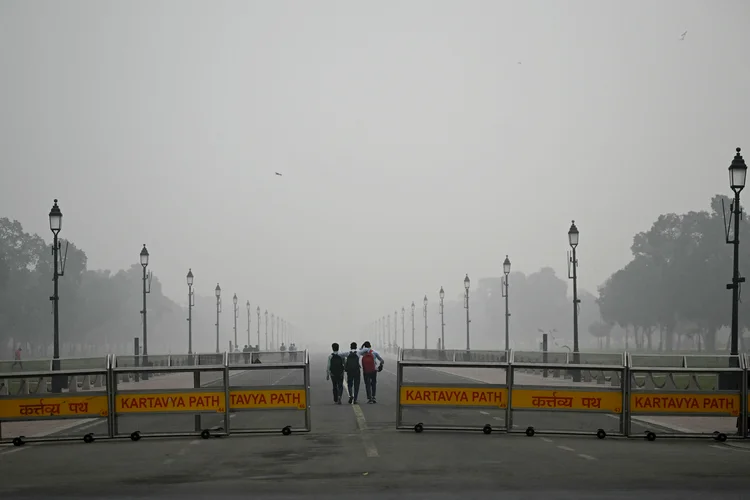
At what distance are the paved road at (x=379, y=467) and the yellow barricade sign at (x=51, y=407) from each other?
2.15 ft

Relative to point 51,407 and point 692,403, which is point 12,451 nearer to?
point 51,407

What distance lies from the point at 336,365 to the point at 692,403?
496 inches

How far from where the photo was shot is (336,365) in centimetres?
3148

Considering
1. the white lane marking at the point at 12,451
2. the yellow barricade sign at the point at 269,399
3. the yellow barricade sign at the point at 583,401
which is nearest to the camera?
the white lane marking at the point at 12,451

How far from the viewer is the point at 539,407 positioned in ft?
70.3

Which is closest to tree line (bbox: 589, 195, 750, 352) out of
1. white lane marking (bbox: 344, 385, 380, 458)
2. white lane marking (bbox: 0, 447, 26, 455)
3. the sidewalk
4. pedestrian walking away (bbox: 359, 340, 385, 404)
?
pedestrian walking away (bbox: 359, 340, 385, 404)

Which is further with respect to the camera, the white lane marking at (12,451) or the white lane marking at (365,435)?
the white lane marking at (12,451)

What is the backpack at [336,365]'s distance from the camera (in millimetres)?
31250

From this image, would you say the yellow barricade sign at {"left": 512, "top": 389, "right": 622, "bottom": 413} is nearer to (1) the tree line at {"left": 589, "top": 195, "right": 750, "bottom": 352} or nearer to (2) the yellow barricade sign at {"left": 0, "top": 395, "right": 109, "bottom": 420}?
(2) the yellow barricade sign at {"left": 0, "top": 395, "right": 109, "bottom": 420}

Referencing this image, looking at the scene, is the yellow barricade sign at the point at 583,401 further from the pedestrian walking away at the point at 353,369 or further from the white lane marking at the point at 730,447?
the pedestrian walking away at the point at 353,369

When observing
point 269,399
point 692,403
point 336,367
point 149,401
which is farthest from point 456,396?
point 336,367

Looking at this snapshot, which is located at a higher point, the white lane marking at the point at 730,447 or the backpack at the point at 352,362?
the backpack at the point at 352,362

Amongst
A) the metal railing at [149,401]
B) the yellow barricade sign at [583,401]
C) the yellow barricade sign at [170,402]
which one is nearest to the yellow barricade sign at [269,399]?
the metal railing at [149,401]

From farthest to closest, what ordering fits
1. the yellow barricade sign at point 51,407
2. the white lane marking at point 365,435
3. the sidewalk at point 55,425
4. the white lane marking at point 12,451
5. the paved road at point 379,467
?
the sidewalk at point 55,425 → the yellow barricade sign at point 51,407 → the white lane marking at point 12,451 → the white lane marking at point 365,435 → the paved road at point 379,467
